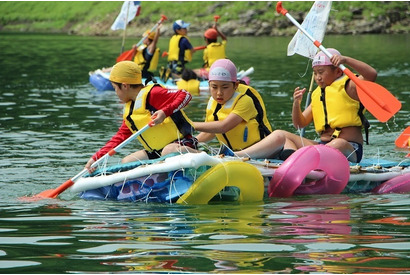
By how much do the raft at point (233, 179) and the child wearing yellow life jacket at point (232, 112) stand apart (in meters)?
0.48

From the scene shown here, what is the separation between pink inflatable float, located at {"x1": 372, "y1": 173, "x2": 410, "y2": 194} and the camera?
859 cm

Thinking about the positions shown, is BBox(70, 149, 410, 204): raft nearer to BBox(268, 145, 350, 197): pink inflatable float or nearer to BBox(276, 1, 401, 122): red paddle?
BBox(268, 145, 350, 197): pink inflatable float

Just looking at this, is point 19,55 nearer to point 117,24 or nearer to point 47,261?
point 117,24

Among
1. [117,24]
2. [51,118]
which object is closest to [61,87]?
[117,24]

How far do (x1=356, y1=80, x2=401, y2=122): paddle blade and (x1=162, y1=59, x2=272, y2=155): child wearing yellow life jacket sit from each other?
1.05 m

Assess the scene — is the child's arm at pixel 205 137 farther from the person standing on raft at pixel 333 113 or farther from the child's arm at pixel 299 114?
the child's arm at pixel 299 114

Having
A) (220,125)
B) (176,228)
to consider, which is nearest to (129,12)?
(220,125)

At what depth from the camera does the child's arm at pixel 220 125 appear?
8.62 meters

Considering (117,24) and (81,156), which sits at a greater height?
(117,24)

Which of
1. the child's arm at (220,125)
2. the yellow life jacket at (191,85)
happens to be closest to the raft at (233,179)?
the child's arm at (220,125)

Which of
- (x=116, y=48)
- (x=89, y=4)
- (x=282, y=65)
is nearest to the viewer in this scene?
(x=282, y=65)

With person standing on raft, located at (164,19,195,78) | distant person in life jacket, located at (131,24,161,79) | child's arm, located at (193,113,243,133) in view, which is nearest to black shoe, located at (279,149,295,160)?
child's arm, located at (193,113,243,133)

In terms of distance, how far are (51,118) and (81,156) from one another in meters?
4.42

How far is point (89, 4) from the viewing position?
65438 mm
